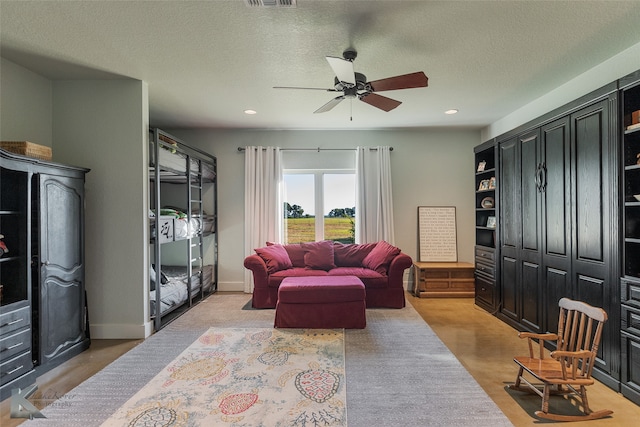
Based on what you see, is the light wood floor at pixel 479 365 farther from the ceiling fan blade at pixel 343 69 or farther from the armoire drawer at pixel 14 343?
the ceiling fan blade at pixel 343 69

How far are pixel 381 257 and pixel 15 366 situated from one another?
151 inches

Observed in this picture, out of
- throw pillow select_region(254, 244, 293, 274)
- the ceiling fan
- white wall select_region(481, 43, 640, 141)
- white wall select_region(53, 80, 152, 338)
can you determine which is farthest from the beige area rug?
white wall select_region(481, 43, 640, 141)

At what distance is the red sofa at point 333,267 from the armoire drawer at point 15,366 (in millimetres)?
2262

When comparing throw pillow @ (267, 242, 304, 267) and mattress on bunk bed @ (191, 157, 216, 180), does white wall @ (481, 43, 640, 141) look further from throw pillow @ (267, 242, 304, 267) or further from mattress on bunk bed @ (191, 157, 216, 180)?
mattress on bunk bed @ (191, 157, 216, 180)

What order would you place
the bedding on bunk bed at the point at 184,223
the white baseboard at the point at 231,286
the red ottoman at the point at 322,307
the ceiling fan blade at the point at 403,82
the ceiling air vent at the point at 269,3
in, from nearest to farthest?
1. the ceiling air vent at the point at 269,3
2. the ceiling fan blade at the point at 403,82
3. the red ottoman at the point at 322,307
4. the bedding on bunk bed at the point at 184,223
5. the white baseboard at the point at 231,286

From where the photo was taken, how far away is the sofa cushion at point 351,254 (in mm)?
4750

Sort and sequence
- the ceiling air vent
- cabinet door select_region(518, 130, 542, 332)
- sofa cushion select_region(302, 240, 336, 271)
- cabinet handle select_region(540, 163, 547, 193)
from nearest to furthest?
the ceiling air vent → cabinet handle select_region(540, 163, 547, 193) → cabinet door select_region(518, 130, 542, 332) → sofa cushion select_region(302, 240, 336, 271)

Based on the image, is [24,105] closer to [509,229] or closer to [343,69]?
[343,69]

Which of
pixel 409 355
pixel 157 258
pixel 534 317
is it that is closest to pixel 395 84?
pixel 409 355

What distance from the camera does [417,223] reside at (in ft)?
17.3

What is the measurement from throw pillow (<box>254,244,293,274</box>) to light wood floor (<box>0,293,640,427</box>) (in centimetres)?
180

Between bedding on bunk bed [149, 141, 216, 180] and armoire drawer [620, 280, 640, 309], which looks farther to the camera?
bedding on bunk bed [149, 141, 216, 180]

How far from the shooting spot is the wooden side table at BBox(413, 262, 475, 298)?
4699mm

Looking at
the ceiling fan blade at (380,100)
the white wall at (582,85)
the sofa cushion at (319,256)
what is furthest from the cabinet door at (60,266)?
the white wall at (582,85)
